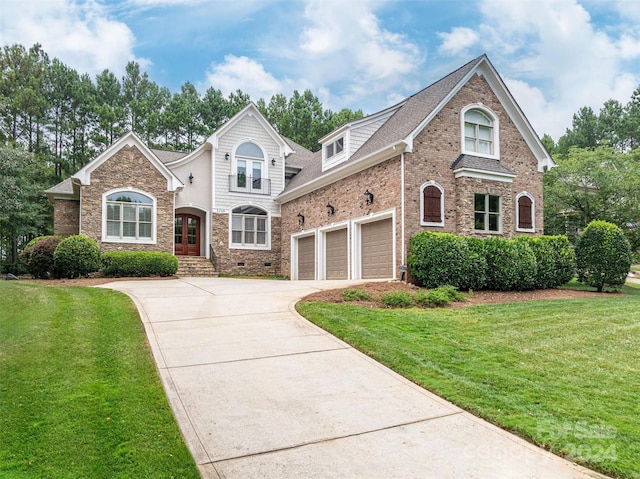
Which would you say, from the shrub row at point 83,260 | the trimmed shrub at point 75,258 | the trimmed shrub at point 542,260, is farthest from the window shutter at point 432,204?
the trimmed shrub at point 75,258

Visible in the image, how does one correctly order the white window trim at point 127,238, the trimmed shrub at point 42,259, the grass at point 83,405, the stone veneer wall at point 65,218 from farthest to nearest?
1. the stone veneer wall at point 65,218
2. the white window trim at point 127,238
3. the trimmed shrub at point 42,259
4. the grass at point 83,405

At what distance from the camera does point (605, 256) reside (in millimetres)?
14227

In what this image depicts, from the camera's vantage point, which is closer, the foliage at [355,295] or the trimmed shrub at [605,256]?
the foliage at [355,295]

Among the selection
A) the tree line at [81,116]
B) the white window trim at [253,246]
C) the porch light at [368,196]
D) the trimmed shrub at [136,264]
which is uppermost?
the tree line at [81,116]

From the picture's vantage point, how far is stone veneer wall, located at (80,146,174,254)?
1845 centimetres

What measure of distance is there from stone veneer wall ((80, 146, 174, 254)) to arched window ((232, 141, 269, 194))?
361 cm

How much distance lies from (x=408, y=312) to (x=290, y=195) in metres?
12.9

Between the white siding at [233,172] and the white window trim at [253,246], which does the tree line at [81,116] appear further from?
the white window trim at [253,246]

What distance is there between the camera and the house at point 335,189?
1475 centimetres

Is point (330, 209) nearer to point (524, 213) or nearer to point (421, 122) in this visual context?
point (421, 122)

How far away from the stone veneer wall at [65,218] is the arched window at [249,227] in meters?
7.02

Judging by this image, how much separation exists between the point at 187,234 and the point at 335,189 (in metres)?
8.61

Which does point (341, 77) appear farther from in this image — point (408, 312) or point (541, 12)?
point (408, 312)

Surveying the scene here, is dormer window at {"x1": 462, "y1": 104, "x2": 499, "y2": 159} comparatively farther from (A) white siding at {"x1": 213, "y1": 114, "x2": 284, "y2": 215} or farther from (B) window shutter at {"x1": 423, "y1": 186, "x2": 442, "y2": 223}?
(A) white siding at {"x1": 213, "y1": 114, "x2": 284, "y2": 215}
